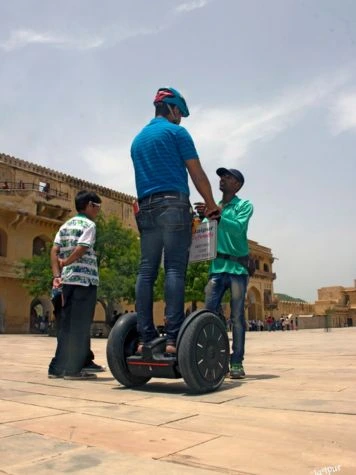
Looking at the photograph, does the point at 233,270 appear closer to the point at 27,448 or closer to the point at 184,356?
the point at 184,356

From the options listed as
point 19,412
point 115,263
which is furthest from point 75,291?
point 115,263

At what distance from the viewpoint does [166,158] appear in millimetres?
3805

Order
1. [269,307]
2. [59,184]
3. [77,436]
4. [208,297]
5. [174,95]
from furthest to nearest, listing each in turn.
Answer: [269,307] → [59,184] → [208,297] → [174,95] → [77,436]

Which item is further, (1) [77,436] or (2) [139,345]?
(2) [139,345]

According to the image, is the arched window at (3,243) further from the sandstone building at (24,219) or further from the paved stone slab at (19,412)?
the paved stone slab at (19,412)

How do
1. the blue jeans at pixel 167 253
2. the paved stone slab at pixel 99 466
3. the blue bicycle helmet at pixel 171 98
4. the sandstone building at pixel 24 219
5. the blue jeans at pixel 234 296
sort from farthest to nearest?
the sandstone building at pixel 24 219, the blue jeans at pixel 234 296, the blue bicycle helmet at pixel 171 98, the blue jeans at pixel 167 253, the paved stone slab at pixel 99 466

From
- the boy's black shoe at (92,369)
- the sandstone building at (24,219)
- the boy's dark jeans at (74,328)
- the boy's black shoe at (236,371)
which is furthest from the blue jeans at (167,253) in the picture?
the sandstone building at (24,219)

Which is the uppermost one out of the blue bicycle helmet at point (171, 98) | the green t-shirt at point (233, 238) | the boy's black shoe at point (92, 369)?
the blue bicycle helmet at point (171, 98)

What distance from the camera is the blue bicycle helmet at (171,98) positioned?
4055mm

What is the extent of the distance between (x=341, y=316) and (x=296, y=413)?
216ft

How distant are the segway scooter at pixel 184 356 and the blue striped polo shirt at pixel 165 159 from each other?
1.00 m

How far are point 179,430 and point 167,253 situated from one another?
1.64 m

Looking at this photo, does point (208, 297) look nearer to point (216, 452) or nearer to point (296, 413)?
point (296, 413)

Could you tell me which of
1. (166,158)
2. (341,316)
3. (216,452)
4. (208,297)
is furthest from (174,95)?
(341,316)
